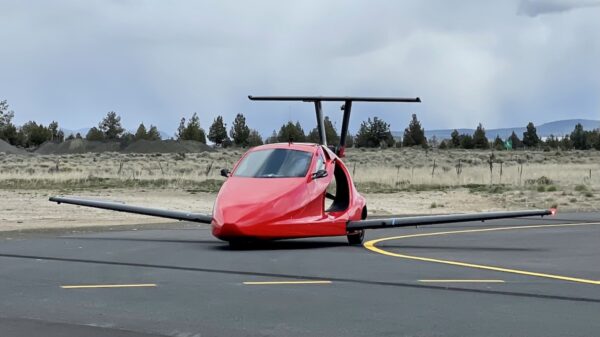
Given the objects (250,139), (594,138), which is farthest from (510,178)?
(594,138)

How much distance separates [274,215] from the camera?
1573 cm

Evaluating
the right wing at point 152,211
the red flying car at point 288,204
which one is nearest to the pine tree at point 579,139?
the red flying car at point 288,204

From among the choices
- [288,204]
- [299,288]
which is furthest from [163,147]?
[299,288]

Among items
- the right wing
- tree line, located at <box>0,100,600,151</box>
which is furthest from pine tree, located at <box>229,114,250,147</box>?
the right wing

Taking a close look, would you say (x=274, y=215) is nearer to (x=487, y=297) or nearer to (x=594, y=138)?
(x=487, y=297)

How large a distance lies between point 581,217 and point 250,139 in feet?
359

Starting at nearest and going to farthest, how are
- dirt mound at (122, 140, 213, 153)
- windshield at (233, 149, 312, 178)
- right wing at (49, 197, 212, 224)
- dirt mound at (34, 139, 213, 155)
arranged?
windshield at (233, 149, 312, 178) → right wing at (49, 197, 212, 224) → dirt mound at (122, 140, 213, 153) → dirt mound at (34, 139, 213, 155)

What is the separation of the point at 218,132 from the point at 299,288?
135 m

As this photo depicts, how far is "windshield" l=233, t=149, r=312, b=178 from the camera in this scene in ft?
55.1

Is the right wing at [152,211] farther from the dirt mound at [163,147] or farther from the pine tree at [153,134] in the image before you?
the pine tree at [153,134]

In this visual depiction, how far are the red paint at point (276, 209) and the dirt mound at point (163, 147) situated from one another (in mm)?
97262

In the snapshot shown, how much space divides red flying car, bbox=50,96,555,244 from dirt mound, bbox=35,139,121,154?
105 metres

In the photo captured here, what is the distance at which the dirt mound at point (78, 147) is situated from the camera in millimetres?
120812

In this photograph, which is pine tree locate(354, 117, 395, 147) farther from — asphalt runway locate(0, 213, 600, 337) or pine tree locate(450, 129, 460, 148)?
asphalt runway locate(0, 213, 600, 337)
